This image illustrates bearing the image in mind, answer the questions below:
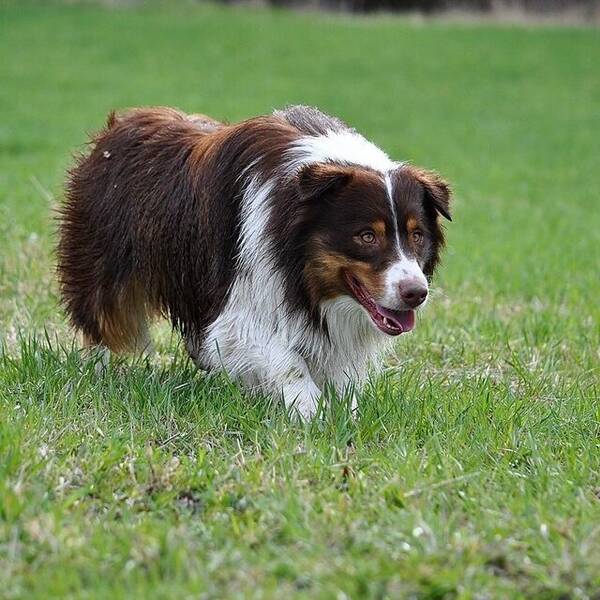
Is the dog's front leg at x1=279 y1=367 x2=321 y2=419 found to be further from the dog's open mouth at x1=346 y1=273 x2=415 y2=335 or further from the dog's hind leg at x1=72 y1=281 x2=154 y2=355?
the dog's hind leg at x1=72 y1=281 x2=154 y2=355

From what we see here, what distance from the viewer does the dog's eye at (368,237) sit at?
181 inches

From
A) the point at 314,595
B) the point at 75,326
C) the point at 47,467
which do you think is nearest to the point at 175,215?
the point at 75,326

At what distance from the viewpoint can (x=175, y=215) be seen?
512 cm

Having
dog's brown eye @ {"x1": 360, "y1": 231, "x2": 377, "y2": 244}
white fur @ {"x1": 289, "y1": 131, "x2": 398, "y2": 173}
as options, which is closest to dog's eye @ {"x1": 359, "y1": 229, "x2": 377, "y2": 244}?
dog's brown eye @ {"x1": 360, "y1": 231, "x2": 377, "y2": 244}

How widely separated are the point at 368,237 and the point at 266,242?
453 millimetres

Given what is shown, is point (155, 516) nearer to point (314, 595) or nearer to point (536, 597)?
point (314, 595)

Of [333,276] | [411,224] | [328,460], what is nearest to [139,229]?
[333,276]

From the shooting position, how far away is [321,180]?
459 centimetres

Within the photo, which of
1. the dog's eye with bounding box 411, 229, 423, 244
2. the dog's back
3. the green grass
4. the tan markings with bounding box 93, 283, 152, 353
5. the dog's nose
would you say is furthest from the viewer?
the tan markings with bounding box 93, 283, 152, 353

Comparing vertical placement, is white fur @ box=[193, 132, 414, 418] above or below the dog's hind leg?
above

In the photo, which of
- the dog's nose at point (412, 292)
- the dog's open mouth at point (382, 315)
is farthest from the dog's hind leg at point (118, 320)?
the dog's nose at point (412, 292)

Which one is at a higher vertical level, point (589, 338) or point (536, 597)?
point (536, 597)

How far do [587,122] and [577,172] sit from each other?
14.8 ft

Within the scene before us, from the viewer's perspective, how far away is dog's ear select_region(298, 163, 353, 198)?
4586 millimetres
